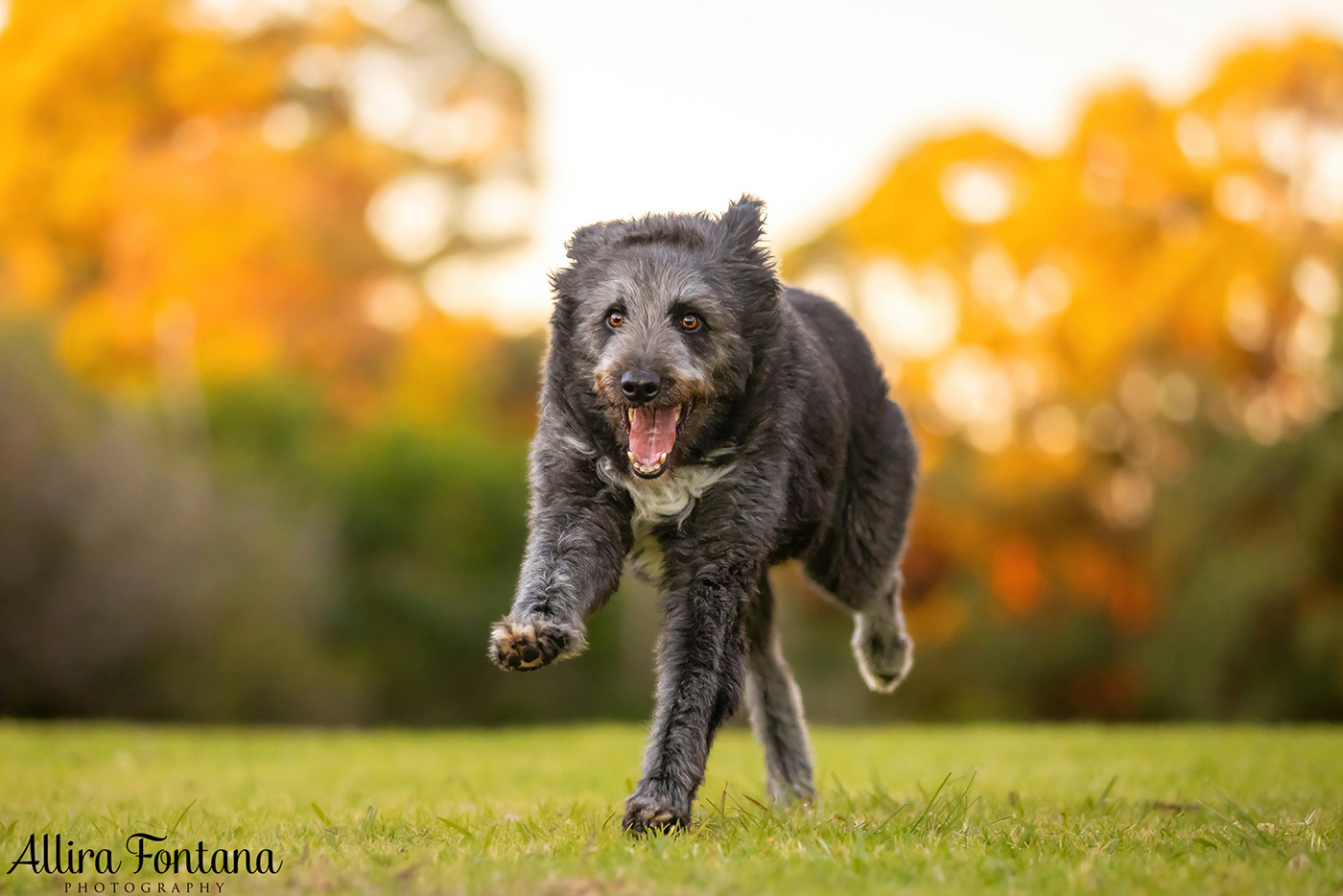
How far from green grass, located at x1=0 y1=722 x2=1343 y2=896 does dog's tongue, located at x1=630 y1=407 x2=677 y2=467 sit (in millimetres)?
1360

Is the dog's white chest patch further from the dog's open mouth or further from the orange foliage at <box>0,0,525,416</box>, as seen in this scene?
the orange foliage at <box>0,0,525,416</box>

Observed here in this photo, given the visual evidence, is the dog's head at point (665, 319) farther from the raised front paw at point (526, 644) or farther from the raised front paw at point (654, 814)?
the raised front paw at point (654, 814)

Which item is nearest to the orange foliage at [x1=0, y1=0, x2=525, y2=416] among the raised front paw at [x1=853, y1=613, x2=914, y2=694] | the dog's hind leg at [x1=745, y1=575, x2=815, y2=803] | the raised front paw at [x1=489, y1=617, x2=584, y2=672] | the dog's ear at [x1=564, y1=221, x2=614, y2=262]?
the raised front paw at [x1=853, y1=613, x2=914, y2=694]

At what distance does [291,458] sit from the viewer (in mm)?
22500

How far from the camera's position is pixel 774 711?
621 centimetres

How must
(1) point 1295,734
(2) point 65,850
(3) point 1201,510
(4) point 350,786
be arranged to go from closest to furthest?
1. (2) point 65,850
2. (4) point 350,786
3. (1) point 1295,734
4. (3) point 1201,510

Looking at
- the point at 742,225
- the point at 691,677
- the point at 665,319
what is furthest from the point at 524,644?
the point at 742,225

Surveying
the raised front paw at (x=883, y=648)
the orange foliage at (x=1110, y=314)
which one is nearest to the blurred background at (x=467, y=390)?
the orange foliage at (x=1110, y=314)

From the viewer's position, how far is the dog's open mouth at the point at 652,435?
193 inches

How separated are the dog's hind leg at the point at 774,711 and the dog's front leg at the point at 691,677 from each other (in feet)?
3.88

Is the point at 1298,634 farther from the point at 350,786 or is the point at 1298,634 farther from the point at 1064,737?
the point at 350,786

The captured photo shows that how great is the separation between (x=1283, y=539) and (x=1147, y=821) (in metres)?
14.9

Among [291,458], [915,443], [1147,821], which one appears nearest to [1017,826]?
[1147,821]

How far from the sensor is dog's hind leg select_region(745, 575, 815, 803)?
6172 mm
